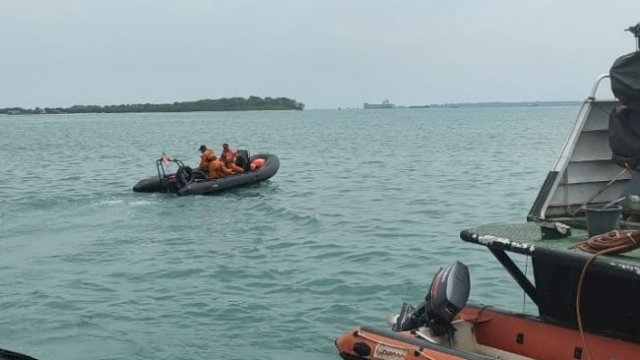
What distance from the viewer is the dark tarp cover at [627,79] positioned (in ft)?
20.7

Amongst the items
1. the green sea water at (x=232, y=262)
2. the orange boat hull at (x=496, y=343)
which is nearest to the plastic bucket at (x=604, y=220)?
the orange boat hull at (x=496, y=343)

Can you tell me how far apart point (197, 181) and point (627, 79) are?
1773 cm

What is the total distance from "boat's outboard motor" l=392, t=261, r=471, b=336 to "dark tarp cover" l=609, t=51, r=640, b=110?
6.13 feet

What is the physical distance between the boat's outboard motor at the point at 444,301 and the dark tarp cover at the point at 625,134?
5.44ft

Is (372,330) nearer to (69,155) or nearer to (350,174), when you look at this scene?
(350,174)

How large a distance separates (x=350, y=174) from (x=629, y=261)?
26.7 metres

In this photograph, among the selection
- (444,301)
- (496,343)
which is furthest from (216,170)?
(444,301)

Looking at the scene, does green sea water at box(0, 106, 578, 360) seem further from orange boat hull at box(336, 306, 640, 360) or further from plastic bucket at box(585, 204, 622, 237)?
plastic bucket at box(585, 204, 622, 237)

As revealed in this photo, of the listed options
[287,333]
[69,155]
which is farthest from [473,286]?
[69,155]

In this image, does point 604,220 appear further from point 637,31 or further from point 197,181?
Answer: point 197,181

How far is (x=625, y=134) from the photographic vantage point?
21.9 feet

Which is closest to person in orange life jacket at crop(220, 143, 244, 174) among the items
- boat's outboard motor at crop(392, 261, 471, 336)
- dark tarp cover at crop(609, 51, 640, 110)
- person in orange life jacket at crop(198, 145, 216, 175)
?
person in orange life jacket at crop(198, 145, 216, 175)

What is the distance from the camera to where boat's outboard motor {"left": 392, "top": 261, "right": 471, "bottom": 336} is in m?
6.35

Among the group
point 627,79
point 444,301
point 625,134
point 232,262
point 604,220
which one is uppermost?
point 627,79
